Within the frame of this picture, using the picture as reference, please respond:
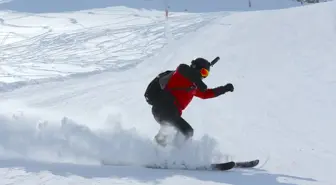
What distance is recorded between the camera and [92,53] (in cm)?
1275

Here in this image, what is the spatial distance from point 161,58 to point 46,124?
21.5 ft

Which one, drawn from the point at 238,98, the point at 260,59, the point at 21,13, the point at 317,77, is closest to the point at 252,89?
the point at 238,98

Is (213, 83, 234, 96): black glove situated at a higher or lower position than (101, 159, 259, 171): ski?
higher

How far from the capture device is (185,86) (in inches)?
205

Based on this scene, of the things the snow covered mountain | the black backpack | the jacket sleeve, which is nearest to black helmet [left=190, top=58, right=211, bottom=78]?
the jacket sleeve

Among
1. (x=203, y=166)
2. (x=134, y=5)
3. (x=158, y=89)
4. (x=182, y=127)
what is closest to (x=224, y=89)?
(x=182, y=127)

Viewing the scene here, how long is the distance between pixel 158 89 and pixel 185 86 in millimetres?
323

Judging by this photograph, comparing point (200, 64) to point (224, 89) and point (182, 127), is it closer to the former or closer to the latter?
point (224, 89)

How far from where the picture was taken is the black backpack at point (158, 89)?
17.2ft

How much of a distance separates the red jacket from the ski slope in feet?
1.81

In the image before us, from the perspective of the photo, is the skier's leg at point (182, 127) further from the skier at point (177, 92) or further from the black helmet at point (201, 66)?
the black helmet at point (201, 66)

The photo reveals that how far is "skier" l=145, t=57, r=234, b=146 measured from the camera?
510 cm

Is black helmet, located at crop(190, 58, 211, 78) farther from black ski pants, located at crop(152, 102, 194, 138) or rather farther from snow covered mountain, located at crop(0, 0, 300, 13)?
snow covered mountain, located at crop(0, 0, 300, 13)

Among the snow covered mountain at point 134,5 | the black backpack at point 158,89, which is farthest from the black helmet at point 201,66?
the snow covered mountain at point 134,5
